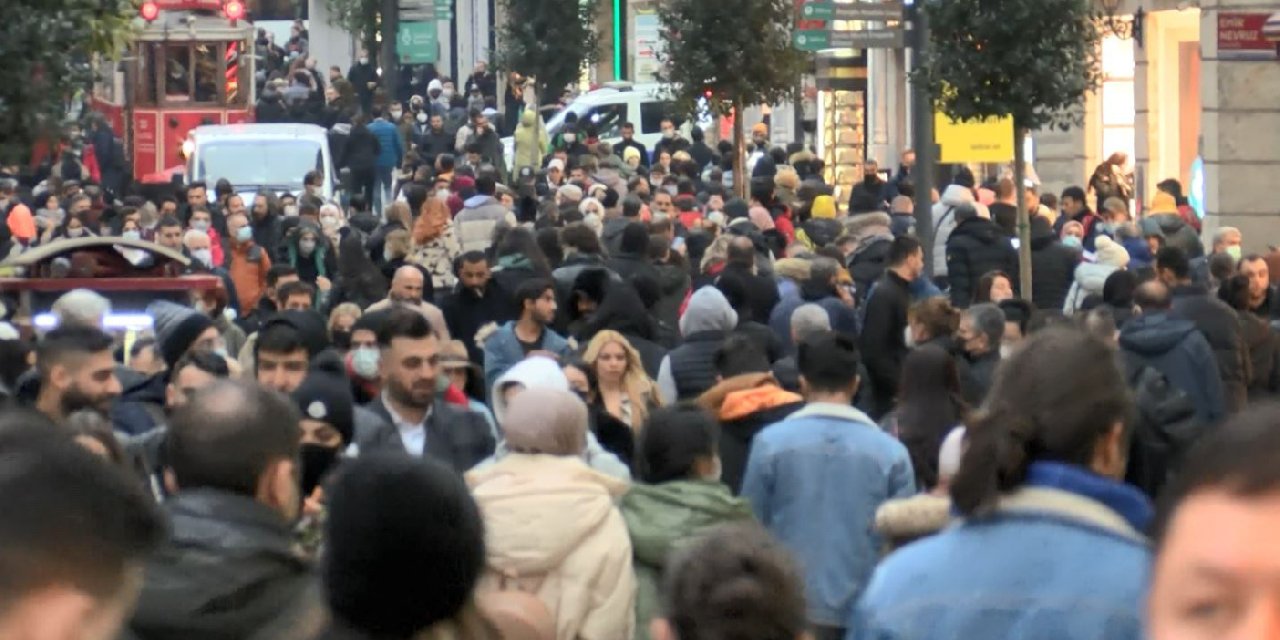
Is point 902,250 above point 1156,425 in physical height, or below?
above

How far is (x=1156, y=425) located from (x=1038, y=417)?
5.19 meters

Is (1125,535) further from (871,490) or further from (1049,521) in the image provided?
(871,490)

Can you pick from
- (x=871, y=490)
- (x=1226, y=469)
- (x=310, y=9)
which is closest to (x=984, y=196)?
(x=871, y=490)

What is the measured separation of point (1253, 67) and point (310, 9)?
52.3 m

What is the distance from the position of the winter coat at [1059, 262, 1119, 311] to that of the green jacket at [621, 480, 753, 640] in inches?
309

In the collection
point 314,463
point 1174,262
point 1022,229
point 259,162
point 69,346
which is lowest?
point 314,463

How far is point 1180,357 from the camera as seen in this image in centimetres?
973

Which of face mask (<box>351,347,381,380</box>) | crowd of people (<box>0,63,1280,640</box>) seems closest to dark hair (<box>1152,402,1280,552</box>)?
crowd of people (<box>0,63,1280,640</box>)

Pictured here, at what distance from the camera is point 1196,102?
27.0 m

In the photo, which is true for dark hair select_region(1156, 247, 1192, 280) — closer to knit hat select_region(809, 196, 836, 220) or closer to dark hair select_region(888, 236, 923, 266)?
dark hair select_region(888, 236, 923, 266)

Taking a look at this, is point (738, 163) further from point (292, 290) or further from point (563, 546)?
point (563, 546)

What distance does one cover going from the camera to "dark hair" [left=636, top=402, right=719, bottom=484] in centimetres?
677

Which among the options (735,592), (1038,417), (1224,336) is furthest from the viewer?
(1224,336)

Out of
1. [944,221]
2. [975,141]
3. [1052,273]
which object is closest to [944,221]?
[944,221]
